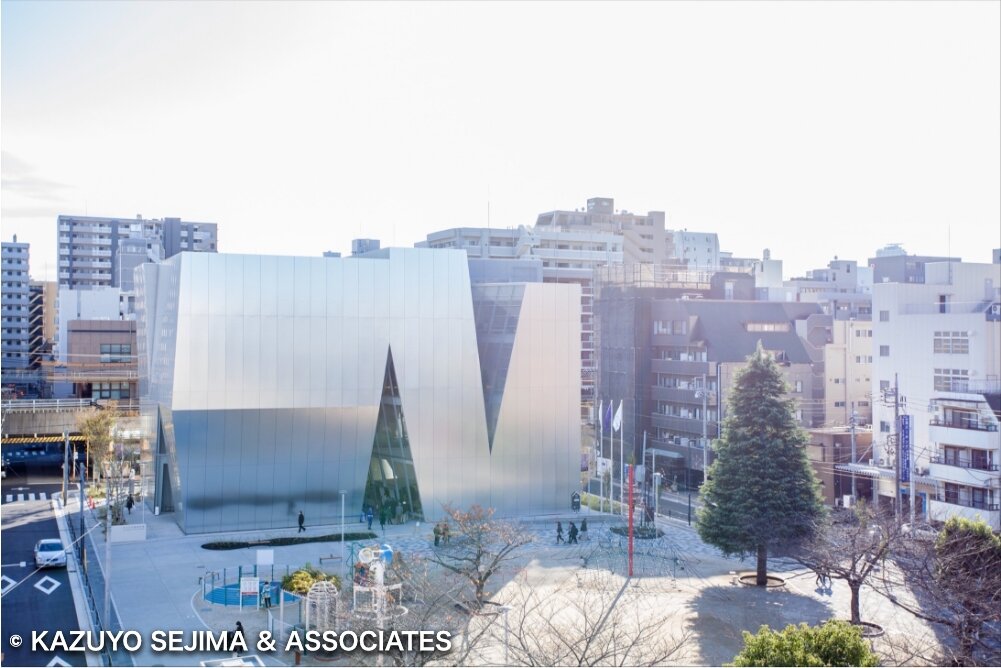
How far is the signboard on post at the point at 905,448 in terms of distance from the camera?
1560 inches

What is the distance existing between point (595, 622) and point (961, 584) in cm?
913

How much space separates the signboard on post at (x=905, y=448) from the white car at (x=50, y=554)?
3265 cm

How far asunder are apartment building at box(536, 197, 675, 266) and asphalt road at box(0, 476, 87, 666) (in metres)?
52.2

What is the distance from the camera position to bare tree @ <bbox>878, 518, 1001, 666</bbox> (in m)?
21.7

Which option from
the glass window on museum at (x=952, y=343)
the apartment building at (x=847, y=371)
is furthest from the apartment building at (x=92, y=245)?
the glass window on museum at (x=952, y=343)

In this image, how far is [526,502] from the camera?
43188mm

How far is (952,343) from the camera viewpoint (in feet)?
142

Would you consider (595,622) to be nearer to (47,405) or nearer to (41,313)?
(47,405)

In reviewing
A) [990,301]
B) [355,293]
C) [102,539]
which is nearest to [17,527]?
[102,539]

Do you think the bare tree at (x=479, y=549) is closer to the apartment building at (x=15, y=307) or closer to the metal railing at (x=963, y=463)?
the metal railing at (x=963, y=463)

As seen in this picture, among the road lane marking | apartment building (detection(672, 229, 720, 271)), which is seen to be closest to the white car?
the road lane marking

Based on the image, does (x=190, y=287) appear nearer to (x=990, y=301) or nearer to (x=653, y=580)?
(x=653, y=580)

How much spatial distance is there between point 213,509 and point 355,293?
10.5 meters

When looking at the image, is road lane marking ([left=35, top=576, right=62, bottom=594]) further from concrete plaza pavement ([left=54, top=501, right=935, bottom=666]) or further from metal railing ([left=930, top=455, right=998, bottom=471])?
metal railing ([left=930, top=455, right=998, bottom=471])
